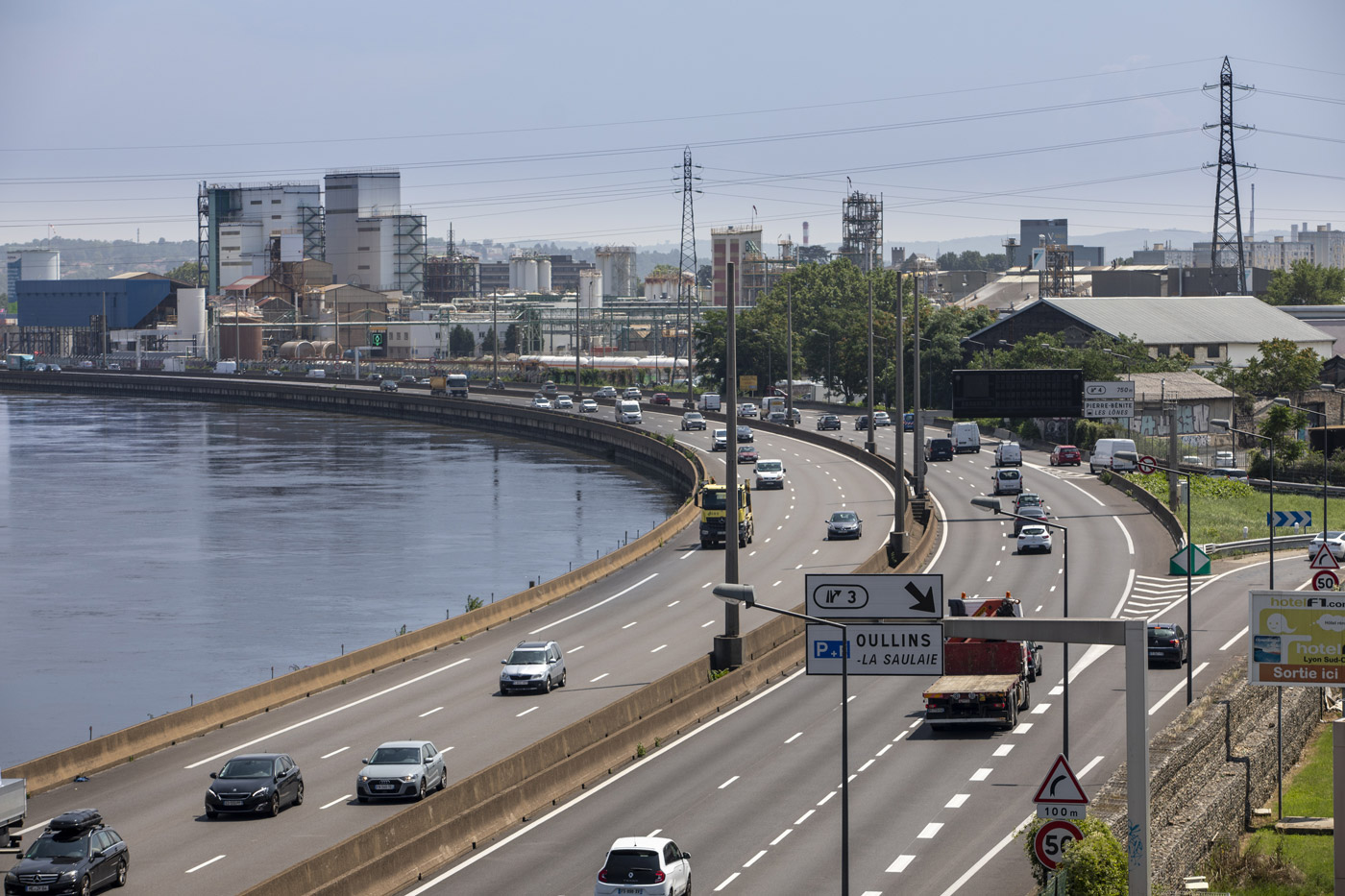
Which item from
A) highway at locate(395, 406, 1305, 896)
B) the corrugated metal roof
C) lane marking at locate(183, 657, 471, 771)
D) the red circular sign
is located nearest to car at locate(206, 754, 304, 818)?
highway at locate(395, 406, 1305, 896)

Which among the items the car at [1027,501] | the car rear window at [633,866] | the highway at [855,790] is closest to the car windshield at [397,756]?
the highway at [855,790]

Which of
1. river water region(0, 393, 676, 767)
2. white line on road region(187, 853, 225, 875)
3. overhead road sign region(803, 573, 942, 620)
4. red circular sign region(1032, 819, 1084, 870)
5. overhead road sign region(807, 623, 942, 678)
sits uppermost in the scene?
overhead road sign region(803, 573, 942, 620)

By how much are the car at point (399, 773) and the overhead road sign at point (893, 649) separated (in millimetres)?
15778

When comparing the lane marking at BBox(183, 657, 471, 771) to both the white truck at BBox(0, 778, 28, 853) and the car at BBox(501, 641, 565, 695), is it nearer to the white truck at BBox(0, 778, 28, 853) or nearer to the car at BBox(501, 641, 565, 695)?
the car at BBox(501, 641, 565, 695)

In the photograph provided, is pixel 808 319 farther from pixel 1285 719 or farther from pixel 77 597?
pixel 1285 719

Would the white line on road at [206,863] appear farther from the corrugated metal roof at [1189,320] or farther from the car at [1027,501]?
the corrugated metal roof at [1189,320]

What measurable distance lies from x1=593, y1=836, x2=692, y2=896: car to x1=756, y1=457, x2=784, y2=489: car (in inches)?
2895

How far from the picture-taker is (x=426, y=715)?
47906 millimetres

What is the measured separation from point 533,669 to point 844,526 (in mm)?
32418

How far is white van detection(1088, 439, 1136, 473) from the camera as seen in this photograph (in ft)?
330

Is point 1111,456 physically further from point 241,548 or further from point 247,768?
point 247,768

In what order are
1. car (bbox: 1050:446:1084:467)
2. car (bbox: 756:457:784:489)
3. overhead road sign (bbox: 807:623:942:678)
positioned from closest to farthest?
overhead road sign (bbox: 807:623:942:678) < car (bbox: 756:457:784:489) < car (bbox: 1050:446:1084:467)

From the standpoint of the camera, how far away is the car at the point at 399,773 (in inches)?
1469

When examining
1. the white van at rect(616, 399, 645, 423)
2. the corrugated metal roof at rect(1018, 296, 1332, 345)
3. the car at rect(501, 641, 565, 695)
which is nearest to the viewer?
the car at rect(501, 641, 565, 695)
